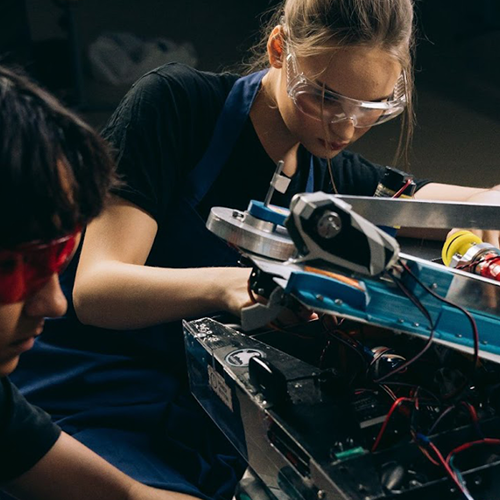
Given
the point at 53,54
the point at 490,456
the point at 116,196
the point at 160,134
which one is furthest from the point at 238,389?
the point at 53,54

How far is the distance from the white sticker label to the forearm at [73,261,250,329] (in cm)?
12

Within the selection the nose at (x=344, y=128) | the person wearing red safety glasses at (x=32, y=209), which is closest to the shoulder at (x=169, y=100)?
the nose at (x=344, y=128)

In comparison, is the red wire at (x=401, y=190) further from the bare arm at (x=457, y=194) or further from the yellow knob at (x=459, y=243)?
the bare arm at (x=457, y=194)

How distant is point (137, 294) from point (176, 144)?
34cm

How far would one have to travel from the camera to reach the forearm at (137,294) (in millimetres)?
1111

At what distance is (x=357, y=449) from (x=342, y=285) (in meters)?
0.20

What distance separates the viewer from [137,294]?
116cm

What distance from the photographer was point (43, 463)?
95 cm

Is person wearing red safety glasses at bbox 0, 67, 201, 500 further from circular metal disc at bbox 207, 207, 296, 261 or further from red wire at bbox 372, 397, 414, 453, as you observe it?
red wire at bbox 372, 397, 414, 453

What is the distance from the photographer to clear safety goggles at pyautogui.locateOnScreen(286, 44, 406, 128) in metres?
1.17

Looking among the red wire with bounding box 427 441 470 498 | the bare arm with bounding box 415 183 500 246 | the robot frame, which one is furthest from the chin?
the bare arm with bounding box 415 183 500 246

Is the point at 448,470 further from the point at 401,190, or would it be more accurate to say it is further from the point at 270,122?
the point at 270,122

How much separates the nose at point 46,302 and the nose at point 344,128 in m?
0.64

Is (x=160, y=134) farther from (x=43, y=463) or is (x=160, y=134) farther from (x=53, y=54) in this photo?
(x=53, y=54)
